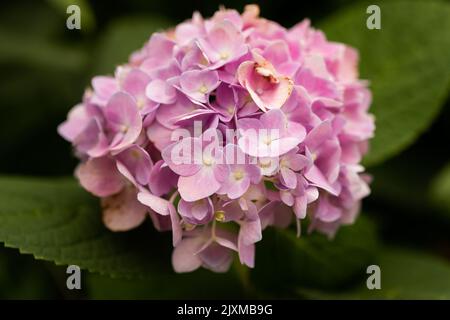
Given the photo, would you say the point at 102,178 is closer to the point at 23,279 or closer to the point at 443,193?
the point at 23,279

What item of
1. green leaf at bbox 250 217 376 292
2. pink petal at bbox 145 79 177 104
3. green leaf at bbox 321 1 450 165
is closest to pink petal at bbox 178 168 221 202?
pink petal at bbox 145 79 177 104

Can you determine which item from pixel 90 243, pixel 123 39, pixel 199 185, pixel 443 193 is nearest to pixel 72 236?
pixel 90 243

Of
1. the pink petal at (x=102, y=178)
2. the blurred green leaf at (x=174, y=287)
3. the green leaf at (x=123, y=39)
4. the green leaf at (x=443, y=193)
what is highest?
the green leaf at (x=123, y=39)

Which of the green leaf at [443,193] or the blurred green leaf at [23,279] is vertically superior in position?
the green leaf at [443,193]

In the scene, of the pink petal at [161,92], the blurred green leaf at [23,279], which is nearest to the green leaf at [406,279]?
the pink petal at [161,92]

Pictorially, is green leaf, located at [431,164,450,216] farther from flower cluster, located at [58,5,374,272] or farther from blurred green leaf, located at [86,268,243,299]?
blurred green leaf, located at [86,268,243,299]

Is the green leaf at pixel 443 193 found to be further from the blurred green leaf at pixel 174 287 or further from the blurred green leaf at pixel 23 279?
the blurred green leaf at pixel 23 279

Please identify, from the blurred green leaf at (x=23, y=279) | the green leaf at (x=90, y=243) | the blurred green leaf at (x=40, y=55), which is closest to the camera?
the green leaf at (x=90, y=243)
